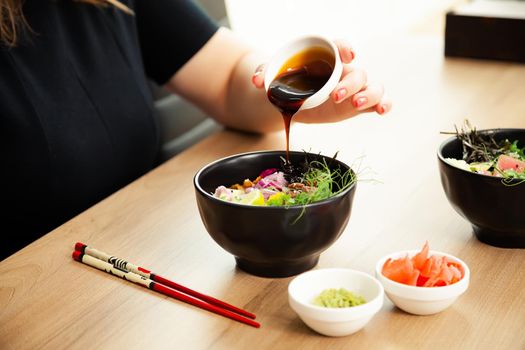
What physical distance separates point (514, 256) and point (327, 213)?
333mm

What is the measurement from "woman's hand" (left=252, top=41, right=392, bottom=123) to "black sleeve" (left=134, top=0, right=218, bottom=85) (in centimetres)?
42

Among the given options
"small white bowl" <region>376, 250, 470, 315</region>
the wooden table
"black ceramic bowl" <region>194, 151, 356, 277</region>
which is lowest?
the wooden table

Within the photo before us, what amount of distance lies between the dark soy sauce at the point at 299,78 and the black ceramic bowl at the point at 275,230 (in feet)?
0.57

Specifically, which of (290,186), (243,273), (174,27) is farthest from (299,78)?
(174,27)

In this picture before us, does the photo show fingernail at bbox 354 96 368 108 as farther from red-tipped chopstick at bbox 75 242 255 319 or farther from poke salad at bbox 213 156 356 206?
red-tipped chopstick at bbox 75 242 255 319

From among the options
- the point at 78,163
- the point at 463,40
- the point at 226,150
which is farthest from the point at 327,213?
the point at 463,40

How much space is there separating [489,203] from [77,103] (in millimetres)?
942

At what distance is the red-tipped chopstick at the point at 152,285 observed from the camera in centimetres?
101

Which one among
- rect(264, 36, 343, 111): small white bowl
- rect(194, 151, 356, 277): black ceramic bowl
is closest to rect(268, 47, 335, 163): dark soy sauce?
rect(264, 36, 343, 111): small white bowl

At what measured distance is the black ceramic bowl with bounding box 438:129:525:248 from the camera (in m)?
1.08

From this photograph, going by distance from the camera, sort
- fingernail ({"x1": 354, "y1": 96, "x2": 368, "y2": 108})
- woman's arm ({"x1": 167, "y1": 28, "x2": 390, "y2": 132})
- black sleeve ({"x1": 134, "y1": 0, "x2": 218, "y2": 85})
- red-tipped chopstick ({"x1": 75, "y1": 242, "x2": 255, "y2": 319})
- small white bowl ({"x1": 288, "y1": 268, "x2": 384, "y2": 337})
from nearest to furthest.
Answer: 1. small white bowl ({"x1": 288, "y1": 268, "x2": 384, "y2": 337})
2. red-tipped chopstick ({"x1": 75, "y1": 242, "x2": 255, "y2": 319})
3. fingernail ({"x1": 354, "y1": 96, "x2": 368, "y2": 108})
4. woman's arm ({"x1": 167, "y1": 28, "x2": 390, "y2": 132})
5. black sleeve ({"x1": 134, "y1": 0, "x2": 218, "y2": 85})

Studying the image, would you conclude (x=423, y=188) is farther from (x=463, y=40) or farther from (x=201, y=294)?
(x=463, y=40)

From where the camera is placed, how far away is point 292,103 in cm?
122

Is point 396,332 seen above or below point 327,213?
below
